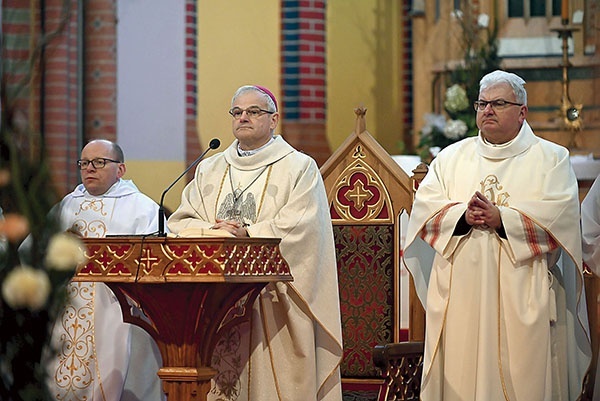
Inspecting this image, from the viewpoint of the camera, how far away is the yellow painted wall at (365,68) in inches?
385

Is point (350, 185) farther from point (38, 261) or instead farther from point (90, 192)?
point (38, 261)

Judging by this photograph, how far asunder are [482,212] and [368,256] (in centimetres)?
96

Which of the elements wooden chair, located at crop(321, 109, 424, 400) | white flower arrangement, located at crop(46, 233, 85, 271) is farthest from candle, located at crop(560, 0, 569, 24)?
white flower arrangement, located at crop(46, 233, 85, 271)

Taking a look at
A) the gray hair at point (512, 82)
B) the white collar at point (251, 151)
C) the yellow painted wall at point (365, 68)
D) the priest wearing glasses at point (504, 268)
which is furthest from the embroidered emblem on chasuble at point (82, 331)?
the yellow painted wall at point (365, 68)

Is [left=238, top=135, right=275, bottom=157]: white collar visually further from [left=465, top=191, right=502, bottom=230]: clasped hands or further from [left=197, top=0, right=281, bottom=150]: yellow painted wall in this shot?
[left=197, top=0, right=281, bottom=150]: yellow painted wall

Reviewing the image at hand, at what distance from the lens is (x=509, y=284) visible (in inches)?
185

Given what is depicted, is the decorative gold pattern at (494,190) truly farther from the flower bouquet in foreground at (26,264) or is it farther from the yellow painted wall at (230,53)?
the yellow painted wall at (230,53)

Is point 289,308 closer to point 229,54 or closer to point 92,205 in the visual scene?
point 92,205

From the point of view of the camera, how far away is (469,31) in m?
8.99

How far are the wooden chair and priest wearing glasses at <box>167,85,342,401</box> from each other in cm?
49

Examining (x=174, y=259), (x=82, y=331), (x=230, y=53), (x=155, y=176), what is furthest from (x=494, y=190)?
(x=230, y=53)

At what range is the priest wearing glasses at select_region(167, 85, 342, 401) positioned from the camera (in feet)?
15.8

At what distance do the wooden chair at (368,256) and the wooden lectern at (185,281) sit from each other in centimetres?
112

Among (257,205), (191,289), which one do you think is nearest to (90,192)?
(257,205)
